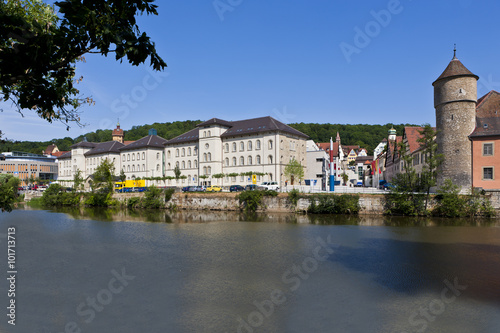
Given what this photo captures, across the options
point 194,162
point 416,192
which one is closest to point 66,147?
point 194,162

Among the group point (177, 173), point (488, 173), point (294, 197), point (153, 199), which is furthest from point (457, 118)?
point (177, 173)

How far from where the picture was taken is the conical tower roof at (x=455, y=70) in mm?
34812

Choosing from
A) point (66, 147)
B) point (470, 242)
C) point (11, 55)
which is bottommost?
point (470, 242)

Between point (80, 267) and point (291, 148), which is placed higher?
point (291, 148)

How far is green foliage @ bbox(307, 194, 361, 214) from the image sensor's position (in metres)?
36.8

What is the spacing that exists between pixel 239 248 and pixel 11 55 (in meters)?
15.7

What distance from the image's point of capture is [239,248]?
60.5 feet

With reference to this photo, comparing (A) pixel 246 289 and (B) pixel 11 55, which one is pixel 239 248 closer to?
(A) pixel 246 289

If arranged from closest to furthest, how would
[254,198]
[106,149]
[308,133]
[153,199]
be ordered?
[254,198]
[153,199]
[106,149]
[308,133]

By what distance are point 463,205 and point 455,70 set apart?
13.1 metres
